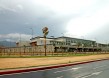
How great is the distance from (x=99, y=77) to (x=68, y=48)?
131m

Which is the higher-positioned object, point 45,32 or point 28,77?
point 45,32

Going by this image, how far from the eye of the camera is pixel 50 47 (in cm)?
11894

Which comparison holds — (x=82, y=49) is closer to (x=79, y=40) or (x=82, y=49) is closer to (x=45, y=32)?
(x=79, y=40)

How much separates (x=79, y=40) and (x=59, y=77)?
171189 millimetres

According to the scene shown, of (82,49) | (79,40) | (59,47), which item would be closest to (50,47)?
(59,47)

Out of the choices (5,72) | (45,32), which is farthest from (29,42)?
(5,72)

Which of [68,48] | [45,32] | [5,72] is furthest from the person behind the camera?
[68,48]

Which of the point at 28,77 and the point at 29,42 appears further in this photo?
the point at 29,42

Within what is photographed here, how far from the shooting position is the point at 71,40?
17112 cm

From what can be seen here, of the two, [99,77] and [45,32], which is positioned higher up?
[45,32]

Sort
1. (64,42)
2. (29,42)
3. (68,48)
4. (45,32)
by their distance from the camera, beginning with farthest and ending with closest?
1. (29,42)
2. (64,42)
3. (68,48)
4. (45,32)

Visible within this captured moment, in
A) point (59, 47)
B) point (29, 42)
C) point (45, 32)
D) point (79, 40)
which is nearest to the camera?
point (45, 32)

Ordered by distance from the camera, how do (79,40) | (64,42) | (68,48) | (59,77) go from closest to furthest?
(59,77) → (68,48) → (64,42) → (79,40)

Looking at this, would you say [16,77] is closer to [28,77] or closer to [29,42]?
[28,77]
